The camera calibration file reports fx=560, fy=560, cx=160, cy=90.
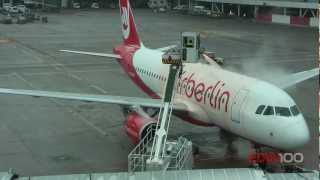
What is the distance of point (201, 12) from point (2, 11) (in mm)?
39370

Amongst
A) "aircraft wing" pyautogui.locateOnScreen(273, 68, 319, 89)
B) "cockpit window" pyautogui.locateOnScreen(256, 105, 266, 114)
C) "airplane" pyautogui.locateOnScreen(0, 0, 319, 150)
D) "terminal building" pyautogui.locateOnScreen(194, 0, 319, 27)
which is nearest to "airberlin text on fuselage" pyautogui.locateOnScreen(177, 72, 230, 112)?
"airplane" pyautogui.locateOnScreen(0, 0, 319, 150)

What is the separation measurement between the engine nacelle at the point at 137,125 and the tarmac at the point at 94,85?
115cm

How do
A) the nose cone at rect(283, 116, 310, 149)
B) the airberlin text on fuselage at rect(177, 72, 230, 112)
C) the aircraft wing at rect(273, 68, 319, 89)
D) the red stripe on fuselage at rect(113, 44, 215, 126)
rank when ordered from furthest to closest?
1. the red stripe on fuselage at rect(113, 44, 215, 126)
2. the aircraft wing at rect(273, 68, 319, 89)
3. the airberlin text on fuselage at rect(177, 72, 230, 112)
4. the nose cone at rect(283, 116, 310, 149)

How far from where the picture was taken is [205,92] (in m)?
24.5

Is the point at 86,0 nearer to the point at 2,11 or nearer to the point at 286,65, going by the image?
the point at 2,11

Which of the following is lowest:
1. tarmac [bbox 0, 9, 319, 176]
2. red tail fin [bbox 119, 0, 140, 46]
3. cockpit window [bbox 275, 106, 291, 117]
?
tarmac [bbox 0, 9, 319, 176]

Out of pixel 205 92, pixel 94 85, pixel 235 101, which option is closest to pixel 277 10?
pixel 94 85

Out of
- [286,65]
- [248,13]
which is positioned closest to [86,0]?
[248,13]

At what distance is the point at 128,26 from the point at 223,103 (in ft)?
44.1

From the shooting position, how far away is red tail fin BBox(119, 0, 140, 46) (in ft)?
113

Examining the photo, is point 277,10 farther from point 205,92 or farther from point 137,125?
point 137,125

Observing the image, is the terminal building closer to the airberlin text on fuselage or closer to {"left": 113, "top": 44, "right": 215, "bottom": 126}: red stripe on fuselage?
{"left": 113, "top": 44, "right": 215, "bottom": 126}: red stripe on fuselage

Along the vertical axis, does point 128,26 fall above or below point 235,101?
above

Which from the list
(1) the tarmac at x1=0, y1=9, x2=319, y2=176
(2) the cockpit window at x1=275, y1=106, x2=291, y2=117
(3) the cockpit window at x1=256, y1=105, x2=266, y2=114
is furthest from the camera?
(1) the tarmac at x1=0, y1=9, x2=319, y2=176
